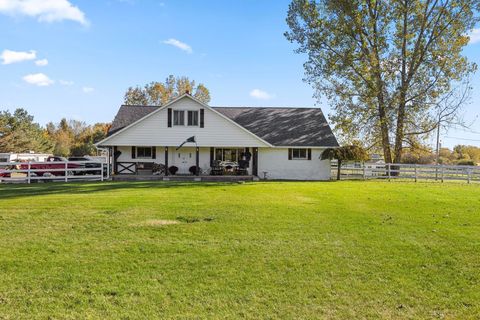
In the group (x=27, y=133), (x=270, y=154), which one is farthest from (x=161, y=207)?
(x=27, y=133)

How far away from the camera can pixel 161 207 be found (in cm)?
1071

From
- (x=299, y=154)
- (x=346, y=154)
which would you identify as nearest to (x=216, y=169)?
(x=299, y=154)

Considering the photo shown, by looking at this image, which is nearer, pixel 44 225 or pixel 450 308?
pixel 450 308

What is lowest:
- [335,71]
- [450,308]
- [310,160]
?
[450,308]

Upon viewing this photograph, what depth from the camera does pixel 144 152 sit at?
2539 cm

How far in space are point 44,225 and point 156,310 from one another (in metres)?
5.02

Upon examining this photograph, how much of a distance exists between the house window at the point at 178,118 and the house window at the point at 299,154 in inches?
299

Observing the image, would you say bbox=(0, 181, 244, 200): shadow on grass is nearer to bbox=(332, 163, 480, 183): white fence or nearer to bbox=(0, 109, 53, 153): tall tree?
bbox=(332, 163, 480, 183): white fence

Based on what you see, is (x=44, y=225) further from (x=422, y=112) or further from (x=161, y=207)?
(x=422, y=112)

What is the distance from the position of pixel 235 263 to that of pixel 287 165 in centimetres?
2030

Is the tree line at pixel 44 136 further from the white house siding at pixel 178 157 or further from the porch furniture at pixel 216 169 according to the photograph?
the porch furniture at pixel 216 169

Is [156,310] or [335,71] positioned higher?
[335,71]

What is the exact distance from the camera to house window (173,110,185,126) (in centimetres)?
2425

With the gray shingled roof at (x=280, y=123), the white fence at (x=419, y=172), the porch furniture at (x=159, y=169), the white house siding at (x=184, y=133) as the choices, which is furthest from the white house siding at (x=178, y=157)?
the white fence at (x=419, y=172)
